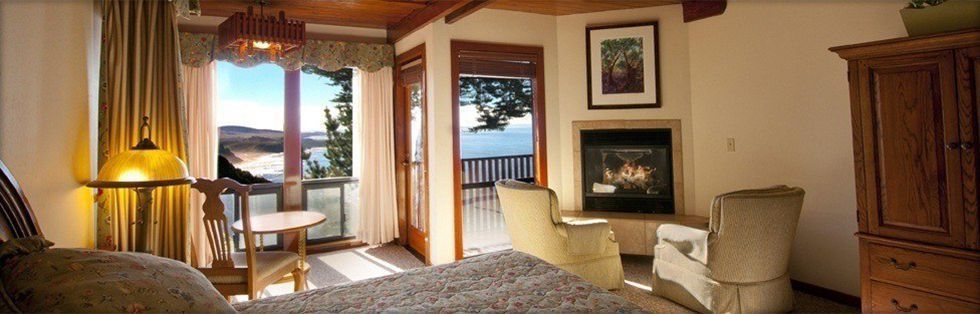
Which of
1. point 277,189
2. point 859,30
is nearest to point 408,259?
point 277,189

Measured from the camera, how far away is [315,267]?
163 inches

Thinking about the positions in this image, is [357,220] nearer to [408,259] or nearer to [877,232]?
[408,259]

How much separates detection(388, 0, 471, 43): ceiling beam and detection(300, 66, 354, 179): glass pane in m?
0.63

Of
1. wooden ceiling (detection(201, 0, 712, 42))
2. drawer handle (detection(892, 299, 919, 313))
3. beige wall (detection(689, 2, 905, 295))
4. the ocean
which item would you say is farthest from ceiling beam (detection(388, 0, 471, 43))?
drawer handle (detection(892, 299, 919, 313))

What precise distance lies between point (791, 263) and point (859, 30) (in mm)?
1689

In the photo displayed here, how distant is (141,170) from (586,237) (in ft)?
Result: 8.58

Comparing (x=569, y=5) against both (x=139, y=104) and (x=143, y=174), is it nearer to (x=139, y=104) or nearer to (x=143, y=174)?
(x=139, y=104)

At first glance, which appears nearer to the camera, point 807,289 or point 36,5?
point 36,5

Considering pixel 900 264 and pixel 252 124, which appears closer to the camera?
pixel 900 264

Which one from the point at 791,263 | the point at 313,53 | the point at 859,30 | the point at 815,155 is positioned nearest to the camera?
the point at 859,30

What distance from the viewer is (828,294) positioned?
10.4 ft

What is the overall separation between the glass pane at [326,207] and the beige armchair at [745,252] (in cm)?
340

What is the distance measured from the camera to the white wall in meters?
4.23

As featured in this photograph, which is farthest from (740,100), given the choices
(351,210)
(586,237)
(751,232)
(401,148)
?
(351,210)
